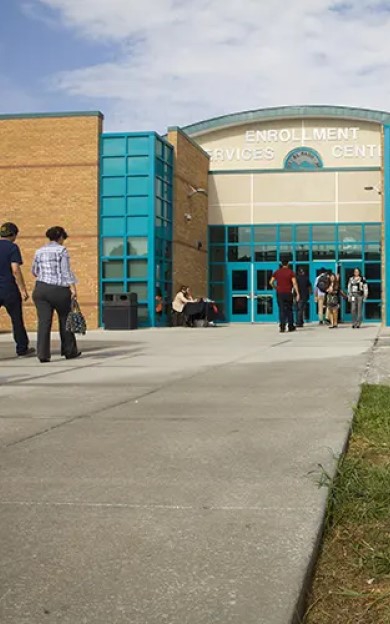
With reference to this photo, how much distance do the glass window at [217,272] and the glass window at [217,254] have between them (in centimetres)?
25

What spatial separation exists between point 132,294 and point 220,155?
14586mm

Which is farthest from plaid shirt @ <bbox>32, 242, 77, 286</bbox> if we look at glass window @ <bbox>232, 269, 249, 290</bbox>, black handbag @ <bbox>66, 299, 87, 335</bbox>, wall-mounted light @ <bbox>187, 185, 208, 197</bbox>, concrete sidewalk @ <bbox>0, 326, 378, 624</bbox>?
glass window @ <bbox>232, 269, 249, 290</bbox>

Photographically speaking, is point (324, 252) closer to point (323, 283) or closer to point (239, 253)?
point (239, 253)

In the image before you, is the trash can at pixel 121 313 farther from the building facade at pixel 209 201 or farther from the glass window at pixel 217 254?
the glass window at pixel 217 254

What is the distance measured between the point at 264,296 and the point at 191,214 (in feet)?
14.8

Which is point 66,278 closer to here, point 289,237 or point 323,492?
point 323,492

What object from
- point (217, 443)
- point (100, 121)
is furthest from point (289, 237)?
point (217, 443)

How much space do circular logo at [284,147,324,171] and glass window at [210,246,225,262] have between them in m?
6.14

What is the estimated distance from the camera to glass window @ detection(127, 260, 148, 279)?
24.6 m

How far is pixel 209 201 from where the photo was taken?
3105cm

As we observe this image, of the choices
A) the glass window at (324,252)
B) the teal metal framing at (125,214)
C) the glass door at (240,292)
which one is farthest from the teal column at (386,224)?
the teal metal framing at (125,214)

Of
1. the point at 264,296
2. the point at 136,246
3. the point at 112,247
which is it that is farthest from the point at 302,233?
the point at 112,247

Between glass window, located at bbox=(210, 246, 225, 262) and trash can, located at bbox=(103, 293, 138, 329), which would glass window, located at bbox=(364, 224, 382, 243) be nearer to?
glass window, located at bbox=(210, 246, 225, 262)

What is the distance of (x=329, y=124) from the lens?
116 feet
